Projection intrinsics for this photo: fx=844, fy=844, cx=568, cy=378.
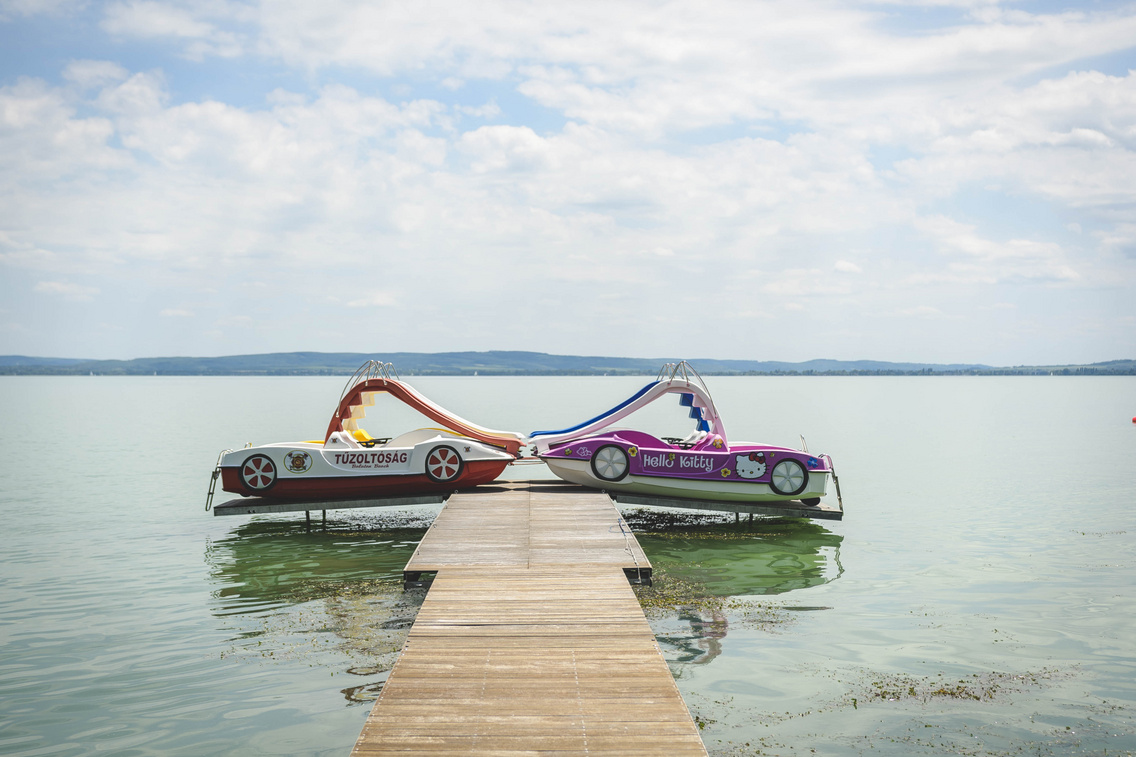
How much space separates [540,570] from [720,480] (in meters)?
8.63

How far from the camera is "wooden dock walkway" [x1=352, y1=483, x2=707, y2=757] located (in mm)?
7172

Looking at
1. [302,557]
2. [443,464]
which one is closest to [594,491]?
[443,464]

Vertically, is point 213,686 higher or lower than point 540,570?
lower

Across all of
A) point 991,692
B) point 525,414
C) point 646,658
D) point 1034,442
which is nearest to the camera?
point 646,658

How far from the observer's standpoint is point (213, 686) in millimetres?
10867

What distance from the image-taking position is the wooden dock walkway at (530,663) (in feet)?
23.5

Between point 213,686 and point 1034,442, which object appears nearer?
point 213,686

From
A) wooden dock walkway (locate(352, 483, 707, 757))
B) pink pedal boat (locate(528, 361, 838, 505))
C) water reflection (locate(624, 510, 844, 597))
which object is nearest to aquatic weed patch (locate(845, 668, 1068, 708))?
wooden dock walkway (locate(352, 483, 707, 757))

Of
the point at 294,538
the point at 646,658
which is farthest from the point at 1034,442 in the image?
the point at 646,658

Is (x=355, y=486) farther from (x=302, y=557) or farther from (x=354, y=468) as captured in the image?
(x=302, y=557)

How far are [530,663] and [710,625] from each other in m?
5.11

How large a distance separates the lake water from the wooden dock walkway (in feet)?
4.08

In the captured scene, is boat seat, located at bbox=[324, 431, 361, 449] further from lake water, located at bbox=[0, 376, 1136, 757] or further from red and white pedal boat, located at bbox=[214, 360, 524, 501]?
lake water, located at bbox=[0, 376, 1136, 757]

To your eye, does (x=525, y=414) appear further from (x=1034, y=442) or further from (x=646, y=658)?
(x=646, y=658)
